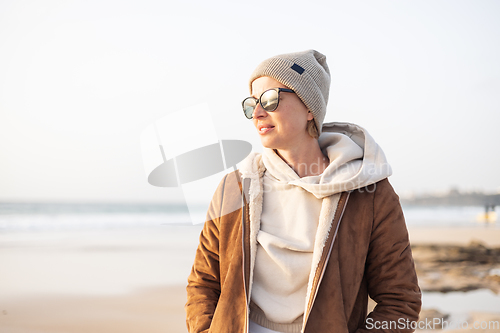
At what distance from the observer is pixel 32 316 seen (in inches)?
180

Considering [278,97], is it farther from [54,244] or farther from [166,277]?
[54,244]

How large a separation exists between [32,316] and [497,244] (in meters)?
8.91

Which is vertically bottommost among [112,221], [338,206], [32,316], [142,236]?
[112,221]

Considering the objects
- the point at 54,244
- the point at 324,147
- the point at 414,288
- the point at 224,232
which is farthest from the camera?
the point at 54,244

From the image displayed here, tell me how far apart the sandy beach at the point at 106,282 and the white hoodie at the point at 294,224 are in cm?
305

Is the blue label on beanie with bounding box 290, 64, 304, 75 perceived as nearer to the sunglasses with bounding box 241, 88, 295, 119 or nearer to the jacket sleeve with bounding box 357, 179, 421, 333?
the sunglasses with bounding box 241, 88, 295, 119

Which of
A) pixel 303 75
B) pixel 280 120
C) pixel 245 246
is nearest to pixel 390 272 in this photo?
pixel 245 246

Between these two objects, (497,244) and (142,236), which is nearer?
(497,244)

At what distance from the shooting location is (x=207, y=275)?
1835 millimetres

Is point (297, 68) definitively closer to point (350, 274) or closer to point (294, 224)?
point (294, 224)

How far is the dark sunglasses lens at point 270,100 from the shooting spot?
171 centimetres

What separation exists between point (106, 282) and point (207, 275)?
4815 mm

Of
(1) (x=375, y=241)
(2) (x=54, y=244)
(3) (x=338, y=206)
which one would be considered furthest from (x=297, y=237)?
(2) (x=54, y=244)

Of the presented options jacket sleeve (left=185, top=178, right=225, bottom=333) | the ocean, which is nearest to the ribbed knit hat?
jacket sleeve (left=185, top=178, right=225, bottom=333)
